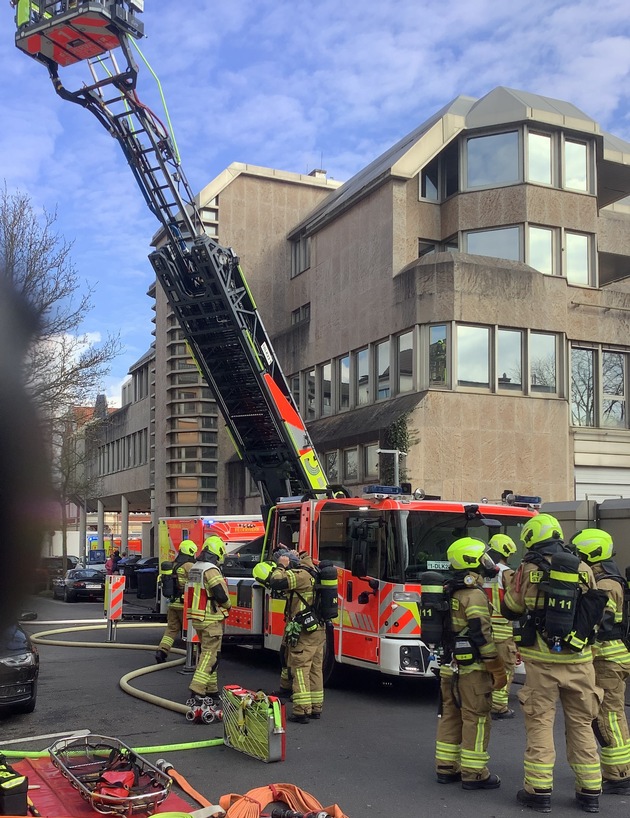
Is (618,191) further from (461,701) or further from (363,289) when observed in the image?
(461,701)

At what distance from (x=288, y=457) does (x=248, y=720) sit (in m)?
6.79

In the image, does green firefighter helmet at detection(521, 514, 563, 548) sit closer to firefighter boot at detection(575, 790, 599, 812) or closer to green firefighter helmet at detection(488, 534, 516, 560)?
firefighter boot at detection(575, 790, 599, 812)

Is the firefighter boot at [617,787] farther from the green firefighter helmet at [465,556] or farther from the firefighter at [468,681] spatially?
the green firefighter helmet at [465,556]

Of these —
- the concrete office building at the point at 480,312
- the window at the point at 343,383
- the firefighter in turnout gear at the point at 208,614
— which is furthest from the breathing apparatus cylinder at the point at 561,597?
the window at the point at 343,383

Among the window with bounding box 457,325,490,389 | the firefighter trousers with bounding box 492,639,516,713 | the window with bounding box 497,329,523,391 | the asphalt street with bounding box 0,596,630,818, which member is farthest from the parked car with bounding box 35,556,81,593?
the window with bounding box 497,329,523,391

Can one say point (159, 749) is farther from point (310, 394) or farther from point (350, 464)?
point (310, 394)

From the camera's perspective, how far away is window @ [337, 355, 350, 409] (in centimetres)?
2361

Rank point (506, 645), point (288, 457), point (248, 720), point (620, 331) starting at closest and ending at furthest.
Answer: point (248, 720) → point (506, 645) → point (288, 457) → point (620, 331)

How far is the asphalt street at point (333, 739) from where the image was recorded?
598 centimetres

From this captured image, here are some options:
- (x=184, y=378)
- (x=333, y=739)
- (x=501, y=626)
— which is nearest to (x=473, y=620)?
(x=501, y=626)

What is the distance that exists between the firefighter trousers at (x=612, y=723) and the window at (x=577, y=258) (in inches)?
650

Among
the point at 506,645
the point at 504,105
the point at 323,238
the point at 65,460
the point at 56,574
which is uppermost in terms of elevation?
the point at 504,105

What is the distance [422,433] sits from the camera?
19109mm

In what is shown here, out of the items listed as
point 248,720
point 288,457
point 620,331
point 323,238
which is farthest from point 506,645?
point 323,238
